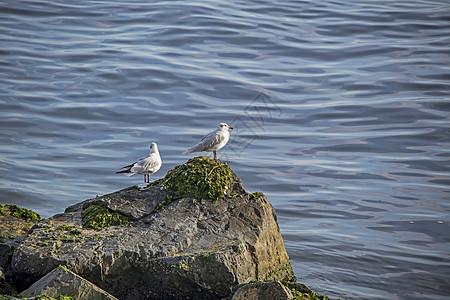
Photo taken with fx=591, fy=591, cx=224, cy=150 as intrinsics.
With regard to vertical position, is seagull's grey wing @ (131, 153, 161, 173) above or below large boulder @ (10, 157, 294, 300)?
above

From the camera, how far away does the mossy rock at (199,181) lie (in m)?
6.66

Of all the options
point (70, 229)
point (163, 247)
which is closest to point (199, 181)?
point (163, 247)

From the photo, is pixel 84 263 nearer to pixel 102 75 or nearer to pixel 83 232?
pixel 83 232

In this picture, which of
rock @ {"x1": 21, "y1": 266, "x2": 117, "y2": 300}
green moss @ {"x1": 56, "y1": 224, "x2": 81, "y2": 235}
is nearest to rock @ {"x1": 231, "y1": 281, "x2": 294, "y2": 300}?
rock @ {"x1": 21, "y1": 266, "x2": 117, "y2": 300}

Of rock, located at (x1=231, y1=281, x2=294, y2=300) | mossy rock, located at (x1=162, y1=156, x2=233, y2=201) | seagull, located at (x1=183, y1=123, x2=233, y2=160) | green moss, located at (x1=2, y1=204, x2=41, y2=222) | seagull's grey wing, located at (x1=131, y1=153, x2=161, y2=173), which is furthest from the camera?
seagull, located at (x1=183, y1=123, x2=233, y2=160)

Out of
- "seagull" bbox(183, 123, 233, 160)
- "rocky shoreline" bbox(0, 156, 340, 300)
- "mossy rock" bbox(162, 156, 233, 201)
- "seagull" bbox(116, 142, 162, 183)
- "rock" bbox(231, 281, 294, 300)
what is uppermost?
"seagull" bbox(183, 123, 233, 160)

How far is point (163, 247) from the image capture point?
5.99 meters

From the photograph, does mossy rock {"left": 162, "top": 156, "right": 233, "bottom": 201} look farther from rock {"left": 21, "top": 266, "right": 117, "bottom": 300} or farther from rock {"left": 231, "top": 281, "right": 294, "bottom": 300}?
rock {"left": 21, "top": 266, "right": 117, "bottom": 300}

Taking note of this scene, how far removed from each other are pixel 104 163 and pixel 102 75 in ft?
24.7

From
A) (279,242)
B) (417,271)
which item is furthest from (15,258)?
(417,271)

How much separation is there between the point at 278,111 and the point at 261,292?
43.0 feet

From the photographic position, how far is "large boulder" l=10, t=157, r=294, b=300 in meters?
5.75

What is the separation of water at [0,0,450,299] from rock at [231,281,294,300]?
3.31 meters

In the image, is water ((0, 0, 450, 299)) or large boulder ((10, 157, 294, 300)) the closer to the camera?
large boulder ((10, 157, 294, 300))
